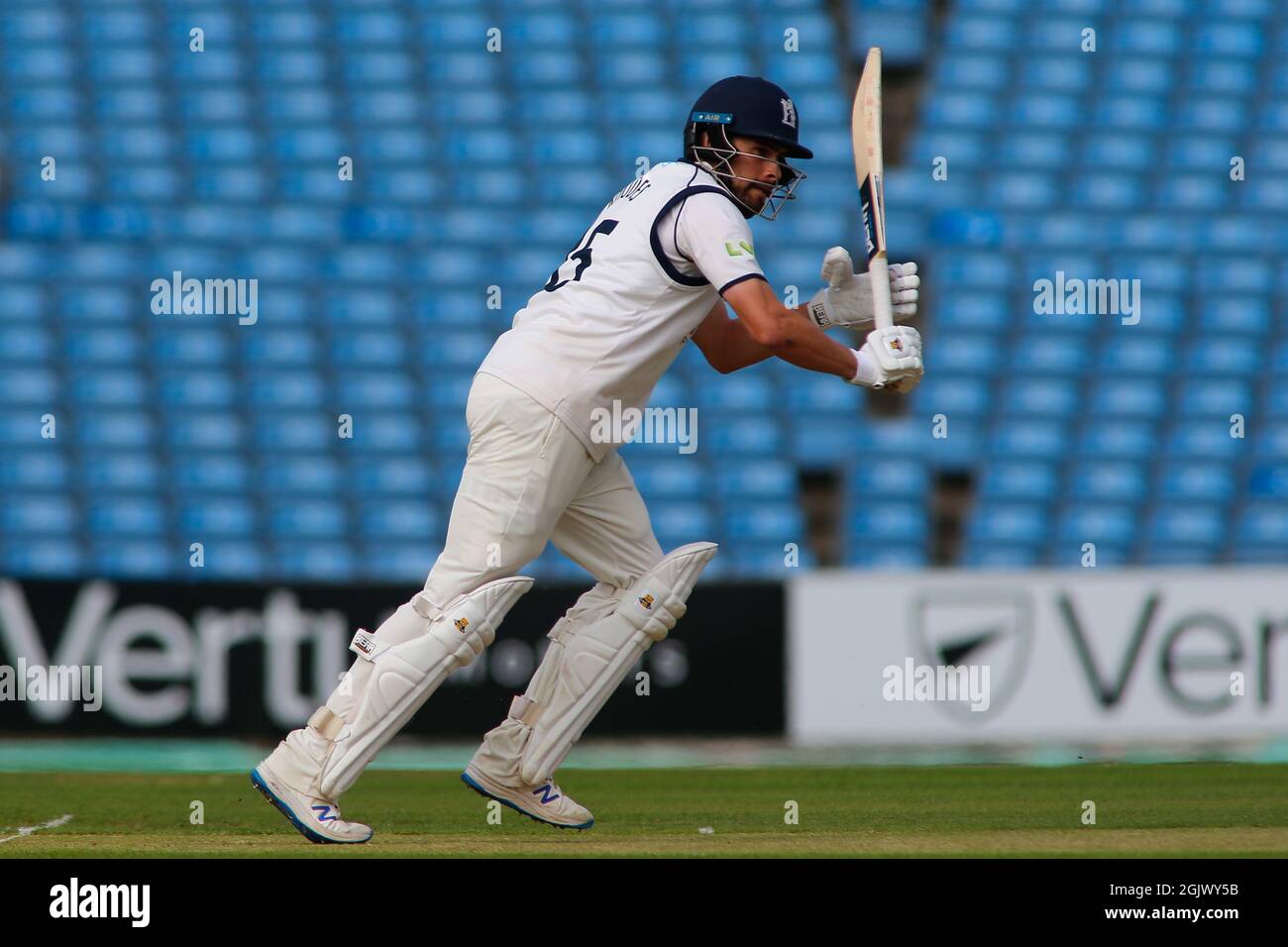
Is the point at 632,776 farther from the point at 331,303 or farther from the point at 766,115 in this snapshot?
the point at 331,303

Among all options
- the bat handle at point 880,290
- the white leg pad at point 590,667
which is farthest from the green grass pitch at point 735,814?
the bat handle at point 880,290

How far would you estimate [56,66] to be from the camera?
442 inches

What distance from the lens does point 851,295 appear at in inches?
184

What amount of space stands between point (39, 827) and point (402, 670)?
1400 mm

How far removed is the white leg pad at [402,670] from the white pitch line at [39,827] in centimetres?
94

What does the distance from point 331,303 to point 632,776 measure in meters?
4.64

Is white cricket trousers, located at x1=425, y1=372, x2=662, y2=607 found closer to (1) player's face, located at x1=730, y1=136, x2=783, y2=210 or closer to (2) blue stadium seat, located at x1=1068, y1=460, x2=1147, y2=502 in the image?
(1) player's face, located at x1=730, y1=136, x2=783, y2=210

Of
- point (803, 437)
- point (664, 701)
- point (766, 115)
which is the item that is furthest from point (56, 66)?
point (766, 115)

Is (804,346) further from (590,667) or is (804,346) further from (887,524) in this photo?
(887,524)

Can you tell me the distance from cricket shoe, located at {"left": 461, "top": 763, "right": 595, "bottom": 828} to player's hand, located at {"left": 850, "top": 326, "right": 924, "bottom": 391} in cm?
138

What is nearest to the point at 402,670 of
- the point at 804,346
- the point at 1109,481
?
the point at 804,346

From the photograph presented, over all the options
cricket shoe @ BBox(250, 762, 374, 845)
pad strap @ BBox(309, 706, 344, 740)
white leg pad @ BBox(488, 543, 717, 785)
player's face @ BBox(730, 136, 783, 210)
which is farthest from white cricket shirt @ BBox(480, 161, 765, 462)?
cricket shoe @ BBox(250, 762, 374, 845)

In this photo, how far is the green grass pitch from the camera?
410 centimetres

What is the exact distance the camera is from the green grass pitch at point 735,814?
161 inches
